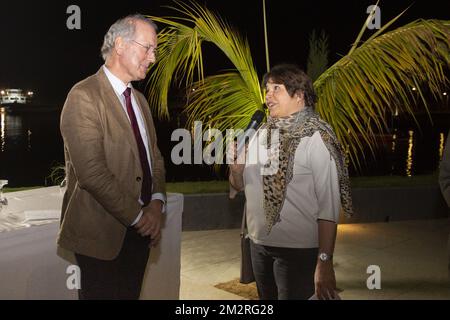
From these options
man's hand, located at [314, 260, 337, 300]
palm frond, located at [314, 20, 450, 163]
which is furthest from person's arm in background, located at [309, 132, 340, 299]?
palm frond, located at [314, 20, 450, 163]

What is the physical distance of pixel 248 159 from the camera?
2.34 m

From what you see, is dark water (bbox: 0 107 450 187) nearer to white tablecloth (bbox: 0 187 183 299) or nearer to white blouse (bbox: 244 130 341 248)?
white tablecloth (bbox: 0 187 183 299)

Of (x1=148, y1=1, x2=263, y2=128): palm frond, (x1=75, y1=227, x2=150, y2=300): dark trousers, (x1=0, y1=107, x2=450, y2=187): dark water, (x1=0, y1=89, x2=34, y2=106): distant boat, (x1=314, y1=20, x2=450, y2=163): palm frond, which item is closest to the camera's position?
(x1=75, y1=227, x2=150, y2=300): dark trousers

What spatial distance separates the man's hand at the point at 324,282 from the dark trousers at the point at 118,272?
0.73 metres

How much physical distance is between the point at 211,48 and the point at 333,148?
232cm

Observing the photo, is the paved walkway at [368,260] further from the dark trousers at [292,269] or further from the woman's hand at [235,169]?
the dark trousers at [292,269]

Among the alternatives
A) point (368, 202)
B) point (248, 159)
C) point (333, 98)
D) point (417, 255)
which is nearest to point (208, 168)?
point (368, 202)

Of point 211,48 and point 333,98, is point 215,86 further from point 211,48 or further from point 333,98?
point 333,98

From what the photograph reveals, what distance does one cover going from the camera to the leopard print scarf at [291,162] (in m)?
2.13

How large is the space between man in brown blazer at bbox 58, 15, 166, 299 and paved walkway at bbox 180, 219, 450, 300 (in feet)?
6.92

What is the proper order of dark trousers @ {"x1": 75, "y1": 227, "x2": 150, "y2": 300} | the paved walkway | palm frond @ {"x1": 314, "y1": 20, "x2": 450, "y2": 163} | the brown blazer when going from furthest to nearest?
the paved walkway → palm frond @ {"x1": 314, "y1": 20, "x2": 450, "y2": 163} → dark trousers @ {"x1": 75, "y1": 227, "x2": 150, "y2": 300} → the brown blazer

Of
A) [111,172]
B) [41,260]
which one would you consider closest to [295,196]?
[111,172]

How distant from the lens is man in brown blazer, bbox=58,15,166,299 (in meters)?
1.95

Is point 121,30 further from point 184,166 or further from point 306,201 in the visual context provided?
point 184,166
